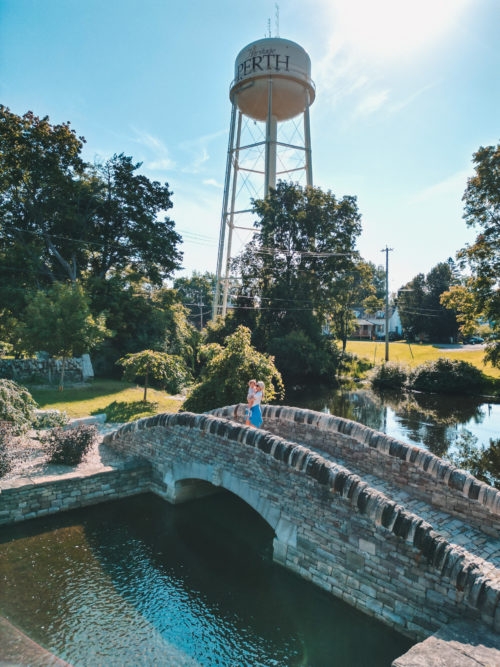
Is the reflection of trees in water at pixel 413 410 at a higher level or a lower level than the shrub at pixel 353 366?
lower

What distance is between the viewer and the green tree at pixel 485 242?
2331 cm

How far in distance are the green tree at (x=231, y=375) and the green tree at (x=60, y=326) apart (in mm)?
6547

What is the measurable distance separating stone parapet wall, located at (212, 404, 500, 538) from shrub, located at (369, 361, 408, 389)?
22435 mm

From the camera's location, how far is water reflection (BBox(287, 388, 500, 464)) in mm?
19062

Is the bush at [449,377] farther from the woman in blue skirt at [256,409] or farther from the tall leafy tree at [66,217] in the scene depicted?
the woman in blue skirt at [256,409]

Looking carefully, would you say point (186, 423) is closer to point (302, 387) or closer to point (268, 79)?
point (302, 387)

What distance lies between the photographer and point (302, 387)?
1292 inches

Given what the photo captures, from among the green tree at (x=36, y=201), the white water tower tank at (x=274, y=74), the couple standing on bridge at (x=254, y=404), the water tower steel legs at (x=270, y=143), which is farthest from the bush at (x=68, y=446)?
the white water tower tank at (x=274, y=74)

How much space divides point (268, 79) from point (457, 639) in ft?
103

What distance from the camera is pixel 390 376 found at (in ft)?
106

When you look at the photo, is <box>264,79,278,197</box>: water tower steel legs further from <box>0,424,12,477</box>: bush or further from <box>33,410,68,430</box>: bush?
<box>0,424,12,477</box>: bush

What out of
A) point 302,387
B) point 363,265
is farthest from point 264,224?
point 302,387

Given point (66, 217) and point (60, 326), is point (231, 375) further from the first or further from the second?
point (66, 217)

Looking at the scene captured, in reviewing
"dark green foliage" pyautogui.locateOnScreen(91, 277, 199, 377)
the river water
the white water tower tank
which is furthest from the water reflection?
the white water tower tank
